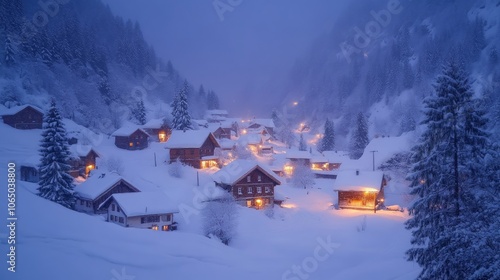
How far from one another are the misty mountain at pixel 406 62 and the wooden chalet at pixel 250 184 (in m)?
68.5

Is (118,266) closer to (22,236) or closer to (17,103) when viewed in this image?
(22,236)

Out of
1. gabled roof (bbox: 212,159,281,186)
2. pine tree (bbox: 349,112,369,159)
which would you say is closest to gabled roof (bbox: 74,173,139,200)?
gabled roof (bbox: 212,159,281,186)

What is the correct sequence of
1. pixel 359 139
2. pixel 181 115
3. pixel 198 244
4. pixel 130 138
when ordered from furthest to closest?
pixel 359 139 < pixel 181 115 < pixel 130 138 < pixel 198 244

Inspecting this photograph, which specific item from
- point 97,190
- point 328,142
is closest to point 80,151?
point 97,190

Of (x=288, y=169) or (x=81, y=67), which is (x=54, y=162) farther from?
(x=81, y=67)

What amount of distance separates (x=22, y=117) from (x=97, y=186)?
34241 mm

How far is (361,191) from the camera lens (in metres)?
46.2

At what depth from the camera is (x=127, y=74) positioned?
122500 mm

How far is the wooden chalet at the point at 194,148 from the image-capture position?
Result: 57.4m

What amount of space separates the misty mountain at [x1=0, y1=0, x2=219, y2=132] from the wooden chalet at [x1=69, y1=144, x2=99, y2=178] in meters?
28.9

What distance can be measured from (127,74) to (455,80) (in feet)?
405

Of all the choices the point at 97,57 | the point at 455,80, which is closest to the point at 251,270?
the point at 455,80

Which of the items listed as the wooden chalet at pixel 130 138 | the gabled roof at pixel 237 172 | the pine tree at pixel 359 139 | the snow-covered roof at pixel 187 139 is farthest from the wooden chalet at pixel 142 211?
the pine tree at pixel 359 139

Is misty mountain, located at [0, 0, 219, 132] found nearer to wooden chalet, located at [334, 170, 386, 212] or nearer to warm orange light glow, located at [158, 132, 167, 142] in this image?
warm orange light glow, located at [158, 132, 167, 142]
